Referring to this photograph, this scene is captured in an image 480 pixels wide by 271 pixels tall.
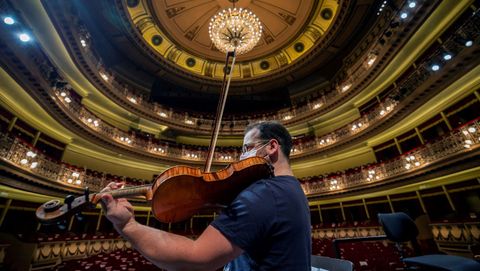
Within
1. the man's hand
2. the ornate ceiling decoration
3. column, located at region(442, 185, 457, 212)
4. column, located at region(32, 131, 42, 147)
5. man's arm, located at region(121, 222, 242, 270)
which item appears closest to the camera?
man's arm, located at region(121, 222, 242, 270)

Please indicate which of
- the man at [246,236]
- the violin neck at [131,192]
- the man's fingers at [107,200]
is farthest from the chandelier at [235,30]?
the man at [246,236]

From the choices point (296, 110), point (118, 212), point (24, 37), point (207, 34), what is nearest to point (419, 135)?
point (296, 110)

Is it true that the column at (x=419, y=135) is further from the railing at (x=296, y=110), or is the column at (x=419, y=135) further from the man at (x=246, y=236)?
the man at (x=246, y=236)

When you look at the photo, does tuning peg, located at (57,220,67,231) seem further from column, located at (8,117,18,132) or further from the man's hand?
column, located at (8,117,18,132)

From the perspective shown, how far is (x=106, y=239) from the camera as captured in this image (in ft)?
30.8

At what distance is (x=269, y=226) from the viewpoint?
933mm

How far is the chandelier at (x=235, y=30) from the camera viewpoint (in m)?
10.5

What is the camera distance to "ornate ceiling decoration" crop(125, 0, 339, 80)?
14.2 m

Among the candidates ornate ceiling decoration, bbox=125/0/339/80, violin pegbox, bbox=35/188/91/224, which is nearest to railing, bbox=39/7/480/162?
ornate ceiling decoration, bbox=125/0/339/80

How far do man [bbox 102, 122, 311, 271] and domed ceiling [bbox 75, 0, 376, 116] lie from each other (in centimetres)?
1462

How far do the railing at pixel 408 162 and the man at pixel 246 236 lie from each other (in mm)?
8747

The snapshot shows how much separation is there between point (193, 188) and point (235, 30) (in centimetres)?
1069

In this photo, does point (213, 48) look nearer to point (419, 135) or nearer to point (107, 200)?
point (419, 135)

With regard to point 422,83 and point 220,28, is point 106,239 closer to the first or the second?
point 220,28
